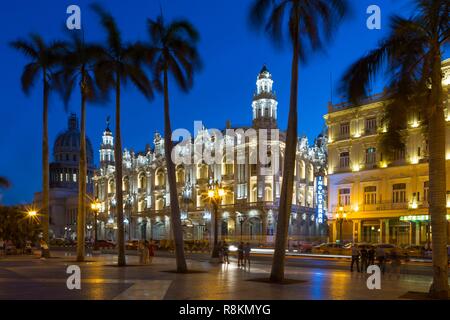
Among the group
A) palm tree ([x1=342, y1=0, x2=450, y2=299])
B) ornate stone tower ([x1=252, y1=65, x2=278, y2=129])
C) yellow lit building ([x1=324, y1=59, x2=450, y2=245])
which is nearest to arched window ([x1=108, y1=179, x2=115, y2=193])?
ornate stone tower ([x1=252, y1=65, x2=278, y2=129])

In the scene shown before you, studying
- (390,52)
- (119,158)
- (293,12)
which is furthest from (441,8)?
(119,158)

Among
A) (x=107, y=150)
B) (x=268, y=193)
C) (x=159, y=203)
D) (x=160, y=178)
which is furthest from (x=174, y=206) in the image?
(x=107, y=150)

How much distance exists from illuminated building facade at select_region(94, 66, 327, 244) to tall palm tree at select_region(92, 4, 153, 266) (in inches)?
1617

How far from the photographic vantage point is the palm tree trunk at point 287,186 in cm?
2198

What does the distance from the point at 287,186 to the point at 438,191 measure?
6.32m

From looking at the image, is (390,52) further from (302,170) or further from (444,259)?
(302,170)

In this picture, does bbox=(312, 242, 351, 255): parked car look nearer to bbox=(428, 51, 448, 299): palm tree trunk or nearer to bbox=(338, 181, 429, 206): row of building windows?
bbox=(338, 181, 429, 206): row of building windows

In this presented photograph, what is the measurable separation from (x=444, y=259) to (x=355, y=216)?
134ft

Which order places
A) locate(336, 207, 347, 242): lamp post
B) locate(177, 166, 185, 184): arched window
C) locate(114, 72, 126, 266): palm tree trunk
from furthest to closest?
locate(177, 166, 185, 184): arched window, locate(336, 207, 347, 242): lamp post, locate(114, 72, 126, 266): palm tree trunk

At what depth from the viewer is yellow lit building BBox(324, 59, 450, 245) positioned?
5156cm

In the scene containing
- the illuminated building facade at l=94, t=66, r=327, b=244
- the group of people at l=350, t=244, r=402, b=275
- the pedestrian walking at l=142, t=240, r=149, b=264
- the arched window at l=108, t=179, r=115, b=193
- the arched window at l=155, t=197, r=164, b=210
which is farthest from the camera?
the arched window at l=108, t=179, r=115, b=193

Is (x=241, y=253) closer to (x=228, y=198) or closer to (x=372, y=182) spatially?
(x=372, y=182)

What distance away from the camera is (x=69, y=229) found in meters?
143

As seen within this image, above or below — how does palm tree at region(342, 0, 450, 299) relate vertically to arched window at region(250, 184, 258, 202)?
above
